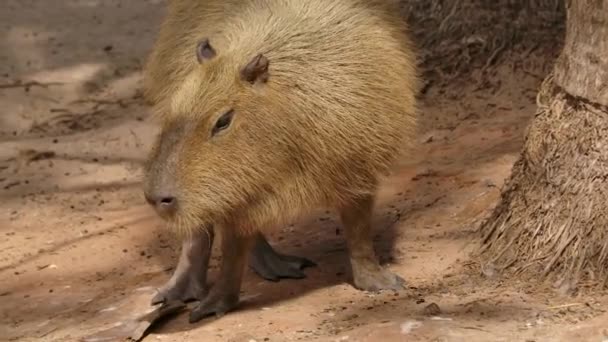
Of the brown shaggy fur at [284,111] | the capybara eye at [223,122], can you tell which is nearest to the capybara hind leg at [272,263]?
the brown shaggy fur at [284,111]

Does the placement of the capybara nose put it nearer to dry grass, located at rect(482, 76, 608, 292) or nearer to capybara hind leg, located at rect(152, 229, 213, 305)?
capybara hind leg, located at rect(152, 229, 213, 305)

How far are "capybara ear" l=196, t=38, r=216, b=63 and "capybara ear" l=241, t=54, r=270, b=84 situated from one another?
0.25 meters

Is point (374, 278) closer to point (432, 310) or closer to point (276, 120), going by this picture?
point (432, 310)

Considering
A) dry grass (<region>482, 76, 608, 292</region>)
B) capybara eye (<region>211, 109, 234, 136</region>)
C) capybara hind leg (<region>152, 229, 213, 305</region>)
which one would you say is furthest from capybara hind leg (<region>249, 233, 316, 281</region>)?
capybara eye (<region>211, 109, 234, 136</region>)

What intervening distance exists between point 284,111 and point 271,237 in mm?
1757

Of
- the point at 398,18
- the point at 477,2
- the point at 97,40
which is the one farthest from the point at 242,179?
the point at 97,40

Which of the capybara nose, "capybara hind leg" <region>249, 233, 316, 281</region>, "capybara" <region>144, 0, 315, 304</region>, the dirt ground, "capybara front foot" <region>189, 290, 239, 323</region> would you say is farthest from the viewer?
"capybara hind leg" <region>249, 233, 316, 281</region>

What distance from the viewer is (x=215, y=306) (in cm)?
515

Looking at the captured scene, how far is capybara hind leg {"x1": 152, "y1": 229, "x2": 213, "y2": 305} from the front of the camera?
5523mm

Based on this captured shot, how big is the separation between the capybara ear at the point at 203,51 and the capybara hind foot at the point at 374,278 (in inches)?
49.8

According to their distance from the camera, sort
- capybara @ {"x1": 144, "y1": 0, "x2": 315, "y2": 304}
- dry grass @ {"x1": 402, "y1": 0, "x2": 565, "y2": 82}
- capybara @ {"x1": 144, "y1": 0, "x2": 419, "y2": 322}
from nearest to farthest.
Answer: capybara @ {"x1": 144, "y1": 0, "x2": 419, "y2": 322} → capybara @ {"x1": 144, "y1": 0, "x2": 315, "y2": 304} → dry grass @ {"x1": 402, "y1": 0, "x2": 565, "y2": 82}

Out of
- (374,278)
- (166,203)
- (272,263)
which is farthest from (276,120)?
(272,263)

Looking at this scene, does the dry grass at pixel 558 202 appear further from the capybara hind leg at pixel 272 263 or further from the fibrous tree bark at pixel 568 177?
the capybara hind leg at pixel 272 263

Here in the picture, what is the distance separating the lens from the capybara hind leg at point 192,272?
A: 5523mm
